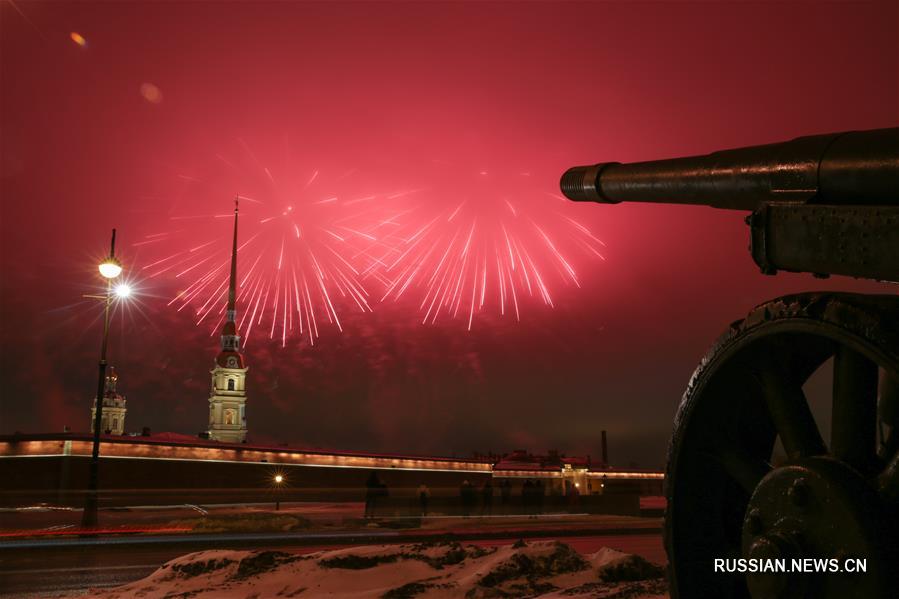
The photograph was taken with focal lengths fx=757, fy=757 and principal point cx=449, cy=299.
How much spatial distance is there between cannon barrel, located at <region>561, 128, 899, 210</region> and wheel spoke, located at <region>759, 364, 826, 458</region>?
0.81 meters

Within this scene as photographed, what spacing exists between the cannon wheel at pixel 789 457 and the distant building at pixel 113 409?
13517 cm

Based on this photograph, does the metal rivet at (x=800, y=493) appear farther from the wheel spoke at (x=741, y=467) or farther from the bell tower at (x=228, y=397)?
the bell tower at (x=228, y=397)

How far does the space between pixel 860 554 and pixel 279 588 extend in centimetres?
573

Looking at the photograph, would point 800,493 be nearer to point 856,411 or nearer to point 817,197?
point 856,411

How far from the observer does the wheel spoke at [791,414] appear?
299cm

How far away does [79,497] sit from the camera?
31516 mm

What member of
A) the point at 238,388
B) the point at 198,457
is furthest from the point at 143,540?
the point at 238,388

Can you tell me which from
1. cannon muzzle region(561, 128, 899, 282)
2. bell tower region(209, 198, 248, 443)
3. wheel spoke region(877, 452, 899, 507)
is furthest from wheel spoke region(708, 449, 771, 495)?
bell tower region(209, 198, 248, 443)

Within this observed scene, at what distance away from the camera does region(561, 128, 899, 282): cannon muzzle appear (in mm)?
2900

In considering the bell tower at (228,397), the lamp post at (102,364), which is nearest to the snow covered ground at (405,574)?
the lamp post at (102,364)

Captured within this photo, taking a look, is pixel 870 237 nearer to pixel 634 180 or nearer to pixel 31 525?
pixel 634 180

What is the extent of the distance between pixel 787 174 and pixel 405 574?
18.2ft

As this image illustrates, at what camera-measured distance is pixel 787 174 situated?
3.47 meters

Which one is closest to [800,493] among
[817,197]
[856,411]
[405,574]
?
[856,411]
